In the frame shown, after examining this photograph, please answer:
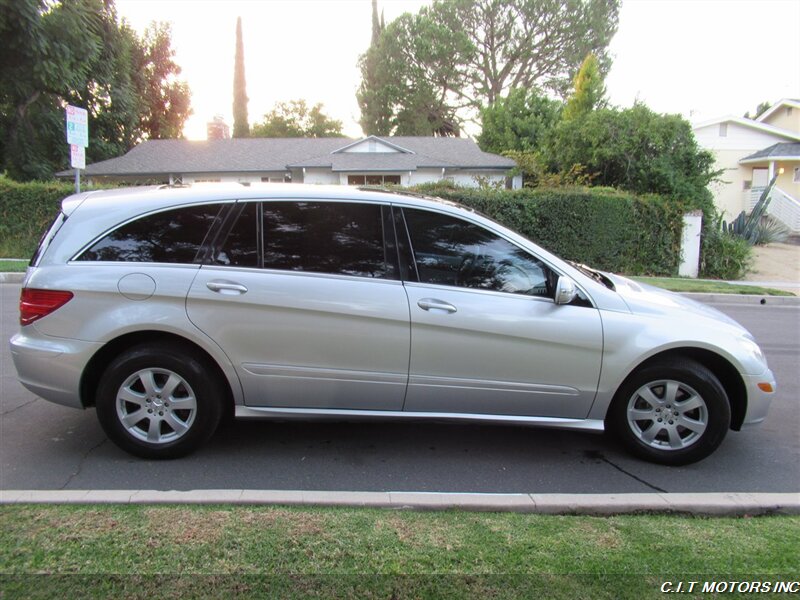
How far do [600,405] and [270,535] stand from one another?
7.49ft

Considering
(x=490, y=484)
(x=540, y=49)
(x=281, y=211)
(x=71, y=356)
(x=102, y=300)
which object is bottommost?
(x=490, y=484)

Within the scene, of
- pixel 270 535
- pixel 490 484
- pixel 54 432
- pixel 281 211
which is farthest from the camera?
pixel 54 432

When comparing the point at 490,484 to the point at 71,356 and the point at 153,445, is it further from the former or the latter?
the point at 71,356

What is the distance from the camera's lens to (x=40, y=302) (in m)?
3.61

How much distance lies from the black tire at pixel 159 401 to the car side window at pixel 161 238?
604 millimetres

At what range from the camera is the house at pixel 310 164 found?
26.4m

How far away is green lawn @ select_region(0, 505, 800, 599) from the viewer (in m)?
2.28

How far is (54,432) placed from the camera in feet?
13.6

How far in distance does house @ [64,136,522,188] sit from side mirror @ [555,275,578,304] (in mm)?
22347

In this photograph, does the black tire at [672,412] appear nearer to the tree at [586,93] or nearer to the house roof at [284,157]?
the tree at [586,93]

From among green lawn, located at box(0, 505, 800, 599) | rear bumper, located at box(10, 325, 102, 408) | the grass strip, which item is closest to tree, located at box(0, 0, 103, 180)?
rear bumper, located at box(10, 325, 102, 408)

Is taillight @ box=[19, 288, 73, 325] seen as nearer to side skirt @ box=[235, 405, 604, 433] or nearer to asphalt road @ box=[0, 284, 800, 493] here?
asphalt road @ box=[0, 284, 800, 493]

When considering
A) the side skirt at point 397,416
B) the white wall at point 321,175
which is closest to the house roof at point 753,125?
the white wall at point 321,175

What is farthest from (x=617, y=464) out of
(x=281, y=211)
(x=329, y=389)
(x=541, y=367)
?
(x=281, y=211)
